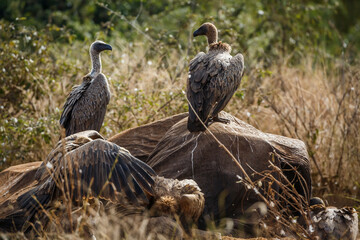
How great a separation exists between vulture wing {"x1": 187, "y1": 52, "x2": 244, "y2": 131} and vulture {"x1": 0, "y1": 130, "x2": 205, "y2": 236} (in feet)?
2.94

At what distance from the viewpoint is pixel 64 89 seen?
829 cm

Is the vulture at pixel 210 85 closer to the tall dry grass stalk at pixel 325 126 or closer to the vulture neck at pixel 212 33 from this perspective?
the vulture neck at pixel 212 33

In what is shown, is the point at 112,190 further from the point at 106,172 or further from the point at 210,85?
the point at 210,85

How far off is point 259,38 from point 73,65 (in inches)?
216

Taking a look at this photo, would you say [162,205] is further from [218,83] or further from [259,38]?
[259,38]

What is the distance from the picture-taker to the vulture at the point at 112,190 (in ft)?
14.1

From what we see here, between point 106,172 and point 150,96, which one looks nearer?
point 106,172

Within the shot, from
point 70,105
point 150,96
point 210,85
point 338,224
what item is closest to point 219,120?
point 210,85

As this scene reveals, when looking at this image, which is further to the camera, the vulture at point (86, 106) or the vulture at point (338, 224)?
the vulture at point (86, 106)

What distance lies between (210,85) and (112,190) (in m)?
1.61

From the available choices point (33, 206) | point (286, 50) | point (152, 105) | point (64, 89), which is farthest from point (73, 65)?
point (286, 50)

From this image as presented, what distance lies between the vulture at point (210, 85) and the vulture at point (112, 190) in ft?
2.90

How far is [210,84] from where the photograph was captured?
5387 mm

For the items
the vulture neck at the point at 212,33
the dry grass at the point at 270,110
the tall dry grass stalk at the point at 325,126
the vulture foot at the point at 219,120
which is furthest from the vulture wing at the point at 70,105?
the tall dry grass stalk at the point at 325,126
